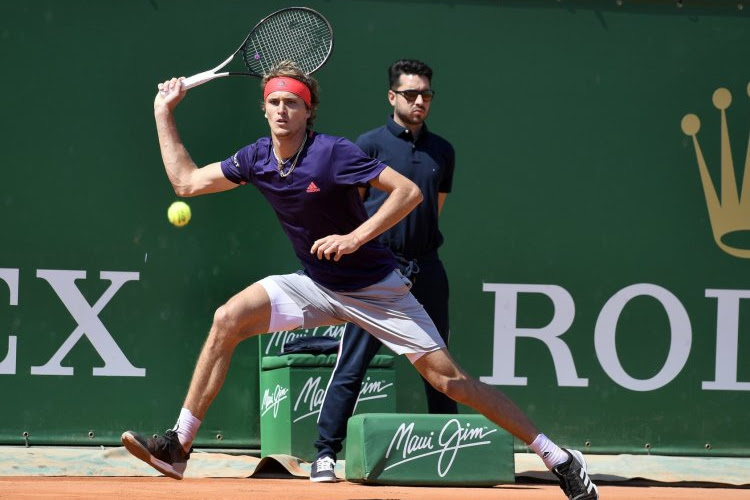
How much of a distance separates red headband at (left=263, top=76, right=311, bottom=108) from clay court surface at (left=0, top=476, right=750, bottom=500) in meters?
1.54

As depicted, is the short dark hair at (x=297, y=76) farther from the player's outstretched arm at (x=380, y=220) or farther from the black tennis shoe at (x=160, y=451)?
the black tennis shoe at (x=160, y=451)

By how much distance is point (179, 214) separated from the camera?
654 centimetres

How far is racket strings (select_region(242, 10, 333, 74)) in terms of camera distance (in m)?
5.77

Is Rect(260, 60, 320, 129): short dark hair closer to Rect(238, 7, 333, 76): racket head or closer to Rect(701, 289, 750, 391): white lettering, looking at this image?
Rect(238, 7, 333, 76): racket head

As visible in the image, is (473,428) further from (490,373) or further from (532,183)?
(532,183)

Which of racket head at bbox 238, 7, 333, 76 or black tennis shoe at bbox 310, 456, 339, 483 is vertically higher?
racket head at bbox 238, 7, 333, 76

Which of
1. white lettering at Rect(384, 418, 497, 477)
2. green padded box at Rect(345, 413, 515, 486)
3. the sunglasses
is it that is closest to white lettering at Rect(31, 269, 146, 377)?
green padded box at Rect(345, 413, 515, 486)

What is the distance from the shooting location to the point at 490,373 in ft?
22.6

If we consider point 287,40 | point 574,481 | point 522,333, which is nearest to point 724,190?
point 522,333

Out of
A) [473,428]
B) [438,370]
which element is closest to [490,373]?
[473,428]

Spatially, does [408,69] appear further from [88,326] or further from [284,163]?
[88,326]

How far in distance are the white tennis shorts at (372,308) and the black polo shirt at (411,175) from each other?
1105 millimetres

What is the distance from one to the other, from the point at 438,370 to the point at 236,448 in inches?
87.3

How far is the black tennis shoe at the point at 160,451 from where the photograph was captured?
4480mm
